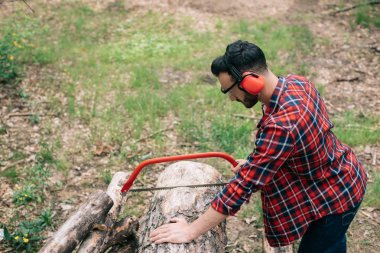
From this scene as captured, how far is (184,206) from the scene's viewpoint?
3609 millimetres

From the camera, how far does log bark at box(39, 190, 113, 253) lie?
10.8ft

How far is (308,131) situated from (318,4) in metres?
7.96

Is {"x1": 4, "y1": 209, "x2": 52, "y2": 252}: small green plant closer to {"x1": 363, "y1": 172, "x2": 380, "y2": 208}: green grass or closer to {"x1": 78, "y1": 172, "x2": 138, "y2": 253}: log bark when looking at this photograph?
{"x1": 78, "y1": 172, "x2": 138, "y2": 253}: log bark

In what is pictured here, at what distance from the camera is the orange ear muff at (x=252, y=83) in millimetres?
2646

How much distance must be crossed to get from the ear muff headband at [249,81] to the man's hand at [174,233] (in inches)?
44.0

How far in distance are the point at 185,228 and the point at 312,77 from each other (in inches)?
203

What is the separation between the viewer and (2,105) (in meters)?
6.68

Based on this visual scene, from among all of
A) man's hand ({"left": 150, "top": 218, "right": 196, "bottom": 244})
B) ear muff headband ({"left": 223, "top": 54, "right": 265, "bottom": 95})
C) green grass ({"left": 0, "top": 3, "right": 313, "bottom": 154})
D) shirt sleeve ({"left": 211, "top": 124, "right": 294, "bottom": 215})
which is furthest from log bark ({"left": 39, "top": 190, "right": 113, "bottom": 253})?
green grass ({"left": 0, "top": 3, "right": 313, "bottom": 154})

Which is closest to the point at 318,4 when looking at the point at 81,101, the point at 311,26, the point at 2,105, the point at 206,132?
the point at 311,26

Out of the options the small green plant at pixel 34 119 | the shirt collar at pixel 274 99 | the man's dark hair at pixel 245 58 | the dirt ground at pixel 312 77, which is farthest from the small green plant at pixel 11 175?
the shirt collar at pixel 274 99

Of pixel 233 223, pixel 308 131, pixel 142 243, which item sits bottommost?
pixel 233 223

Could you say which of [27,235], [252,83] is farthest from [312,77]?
[27,235]

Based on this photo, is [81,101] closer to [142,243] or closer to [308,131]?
[142,243]

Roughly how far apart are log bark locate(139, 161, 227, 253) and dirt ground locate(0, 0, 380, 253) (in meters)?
1.16
